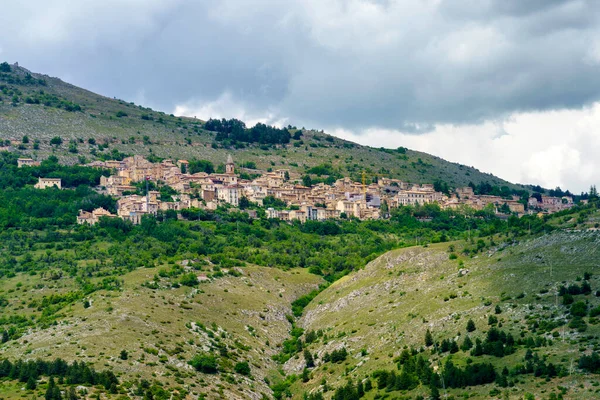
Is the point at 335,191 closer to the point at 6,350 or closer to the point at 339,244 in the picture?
the point at 339,244

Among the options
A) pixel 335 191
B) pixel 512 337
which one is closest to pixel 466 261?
pixel 512 337

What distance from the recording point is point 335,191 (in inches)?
7003

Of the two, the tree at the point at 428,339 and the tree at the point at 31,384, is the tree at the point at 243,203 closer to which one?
the tree at the point at 428,339

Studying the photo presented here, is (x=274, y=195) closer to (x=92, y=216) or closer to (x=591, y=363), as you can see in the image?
(x=92, y=216)

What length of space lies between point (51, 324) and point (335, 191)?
10453cm

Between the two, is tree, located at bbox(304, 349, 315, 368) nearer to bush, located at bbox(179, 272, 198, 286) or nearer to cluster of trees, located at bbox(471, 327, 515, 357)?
cluster of trees, located at bbox(471, 327, 515, 357)

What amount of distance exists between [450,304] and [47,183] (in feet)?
336

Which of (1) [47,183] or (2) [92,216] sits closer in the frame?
(2) [92,216]

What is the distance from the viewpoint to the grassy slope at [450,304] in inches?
2254

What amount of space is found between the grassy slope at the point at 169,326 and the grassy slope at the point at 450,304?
4921 millimetres

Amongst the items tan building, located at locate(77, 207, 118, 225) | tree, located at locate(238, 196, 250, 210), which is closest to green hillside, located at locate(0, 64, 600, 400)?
tan building, located at locate(77, 207, 118, 225)

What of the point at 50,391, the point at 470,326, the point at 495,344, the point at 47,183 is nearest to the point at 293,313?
the point at 470,326

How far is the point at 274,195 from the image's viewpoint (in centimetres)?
17112

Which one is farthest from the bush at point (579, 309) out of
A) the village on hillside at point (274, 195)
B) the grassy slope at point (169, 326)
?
the village on hillside at point (274, 195)
